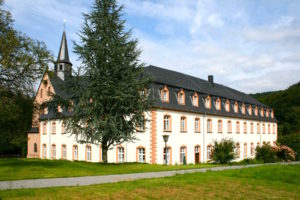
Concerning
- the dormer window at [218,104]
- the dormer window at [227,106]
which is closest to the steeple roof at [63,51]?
the dormer window at [218,104]

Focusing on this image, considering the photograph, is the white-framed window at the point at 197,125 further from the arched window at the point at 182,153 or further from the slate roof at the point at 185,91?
the arched window at the point at 182,153

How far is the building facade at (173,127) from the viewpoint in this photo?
2633cm

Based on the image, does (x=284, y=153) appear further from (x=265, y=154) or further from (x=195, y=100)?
(x=195, y=100)

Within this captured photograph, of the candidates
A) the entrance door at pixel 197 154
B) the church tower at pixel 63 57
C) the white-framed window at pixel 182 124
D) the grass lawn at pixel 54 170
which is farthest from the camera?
the church tower at pixel 63 57

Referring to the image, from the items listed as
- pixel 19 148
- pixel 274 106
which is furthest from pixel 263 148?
pixel 274 106

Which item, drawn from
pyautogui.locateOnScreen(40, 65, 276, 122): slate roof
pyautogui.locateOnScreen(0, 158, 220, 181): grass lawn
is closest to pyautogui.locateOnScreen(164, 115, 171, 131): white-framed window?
pyautogui.locateOnScreen(40, 65, 276, 122): slate roof

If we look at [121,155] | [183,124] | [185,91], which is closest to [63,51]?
[185,91]

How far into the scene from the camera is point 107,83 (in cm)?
2022

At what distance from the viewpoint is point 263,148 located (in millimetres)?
34281

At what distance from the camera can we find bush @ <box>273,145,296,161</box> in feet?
125

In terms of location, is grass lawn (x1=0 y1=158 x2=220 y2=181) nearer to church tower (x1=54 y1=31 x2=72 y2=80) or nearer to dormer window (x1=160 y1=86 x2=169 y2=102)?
dormer window (x1=160 y1=86 x2=169 y2=102)

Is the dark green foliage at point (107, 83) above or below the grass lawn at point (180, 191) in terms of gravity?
above

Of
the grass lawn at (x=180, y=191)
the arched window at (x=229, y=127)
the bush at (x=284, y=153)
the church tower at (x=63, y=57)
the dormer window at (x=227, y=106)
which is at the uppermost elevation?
the church tower at (x=63, y=57)

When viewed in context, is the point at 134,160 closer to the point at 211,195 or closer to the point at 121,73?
the point at 121,73
